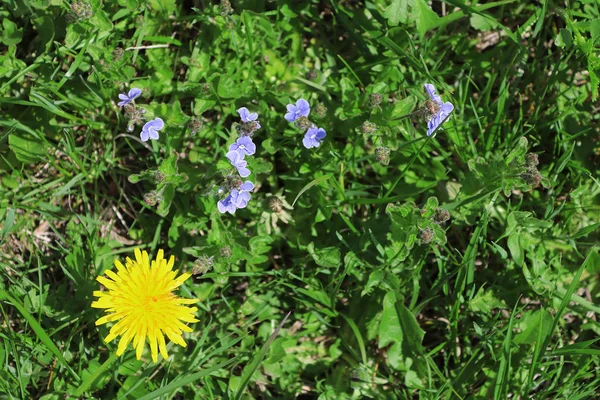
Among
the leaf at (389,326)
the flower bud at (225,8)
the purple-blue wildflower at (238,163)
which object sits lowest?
the leaf at (389,326)

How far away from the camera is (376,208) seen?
4914mm

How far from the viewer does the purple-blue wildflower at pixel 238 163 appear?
13.1 feet

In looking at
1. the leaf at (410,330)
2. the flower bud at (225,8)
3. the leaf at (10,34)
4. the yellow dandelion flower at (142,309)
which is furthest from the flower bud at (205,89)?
the leaf at (410,330)

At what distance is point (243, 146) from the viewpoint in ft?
13.4

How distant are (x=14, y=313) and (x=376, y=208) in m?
3.00

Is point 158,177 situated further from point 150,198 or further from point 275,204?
point 275,204

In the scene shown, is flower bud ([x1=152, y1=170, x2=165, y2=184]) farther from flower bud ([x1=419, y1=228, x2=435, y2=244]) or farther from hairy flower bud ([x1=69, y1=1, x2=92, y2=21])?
flower bud ([x1=419, y1=228, x2=435, y2=244])

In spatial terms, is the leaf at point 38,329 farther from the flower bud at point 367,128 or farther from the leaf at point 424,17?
the leaf at point 424,17

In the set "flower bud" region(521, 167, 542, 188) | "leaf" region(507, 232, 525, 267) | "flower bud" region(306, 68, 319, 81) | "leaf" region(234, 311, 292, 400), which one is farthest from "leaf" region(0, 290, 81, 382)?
"flower bud" region(521, 167, 542, 188)

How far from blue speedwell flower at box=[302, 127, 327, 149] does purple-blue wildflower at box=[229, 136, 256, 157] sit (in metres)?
0.39

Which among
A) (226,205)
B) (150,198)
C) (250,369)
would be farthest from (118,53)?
(250,369)

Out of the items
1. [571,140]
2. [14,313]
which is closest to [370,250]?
[571,140]

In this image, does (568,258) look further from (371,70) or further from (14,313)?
(14,313)

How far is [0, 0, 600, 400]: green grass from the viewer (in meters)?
4.43
